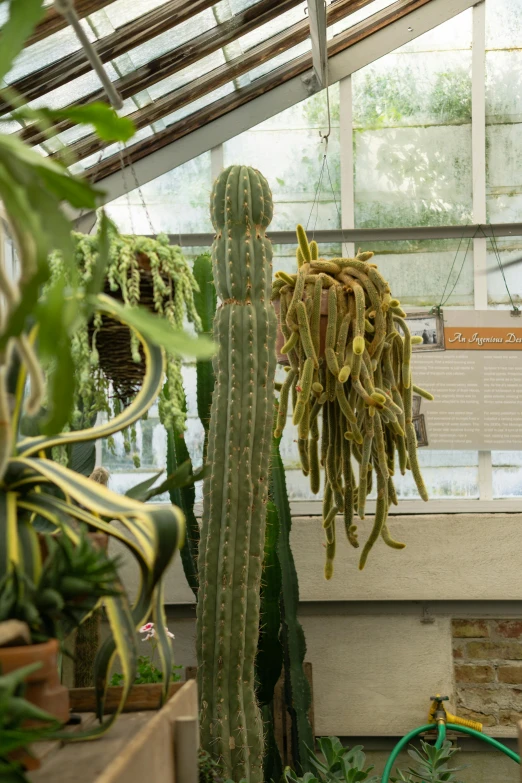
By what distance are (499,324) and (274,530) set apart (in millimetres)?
1529

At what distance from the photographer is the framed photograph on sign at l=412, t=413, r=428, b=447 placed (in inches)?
138

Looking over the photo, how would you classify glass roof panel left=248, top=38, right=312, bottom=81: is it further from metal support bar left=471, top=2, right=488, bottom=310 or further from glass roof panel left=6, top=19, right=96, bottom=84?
glass roof panel left=6, top=19, right=96, bottom=84

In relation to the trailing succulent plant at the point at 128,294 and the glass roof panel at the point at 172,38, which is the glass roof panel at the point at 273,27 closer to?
the glass roof panel at the point at 172,38

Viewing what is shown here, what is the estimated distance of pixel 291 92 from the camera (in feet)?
12.2

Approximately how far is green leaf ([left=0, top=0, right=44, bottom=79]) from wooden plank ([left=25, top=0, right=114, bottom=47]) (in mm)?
1960

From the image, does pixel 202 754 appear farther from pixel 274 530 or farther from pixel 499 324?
pixel 499 324

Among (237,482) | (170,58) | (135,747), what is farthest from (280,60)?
(135,747)

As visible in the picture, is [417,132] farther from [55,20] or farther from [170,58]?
[55,20]

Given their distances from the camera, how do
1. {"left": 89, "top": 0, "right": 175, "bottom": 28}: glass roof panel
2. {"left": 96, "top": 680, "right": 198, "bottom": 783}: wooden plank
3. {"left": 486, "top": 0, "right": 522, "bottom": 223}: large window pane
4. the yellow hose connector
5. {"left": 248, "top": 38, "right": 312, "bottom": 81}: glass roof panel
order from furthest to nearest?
{"left": 486, "top": 0, "right": 522, "bottom": 223}: large window pane, {"left": 248, "top": 38, "right": 312, "bottom": 81}: glass roof panel, the yellow hose connector, {"left": 89, "top": 0, "right": 175, "bottom": 28}: glass roof panel, {"left": 96, "top": 680, "right": 198, "bottom": 783}: wooden plank

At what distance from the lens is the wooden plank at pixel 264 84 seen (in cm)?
363

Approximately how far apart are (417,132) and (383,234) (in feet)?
1.68

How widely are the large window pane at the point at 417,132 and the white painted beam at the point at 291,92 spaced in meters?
0.05

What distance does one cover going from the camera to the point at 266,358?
2096 millimetres

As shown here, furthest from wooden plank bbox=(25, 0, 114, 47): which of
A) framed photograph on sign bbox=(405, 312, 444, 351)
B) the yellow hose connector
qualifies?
the yellow hose connector
